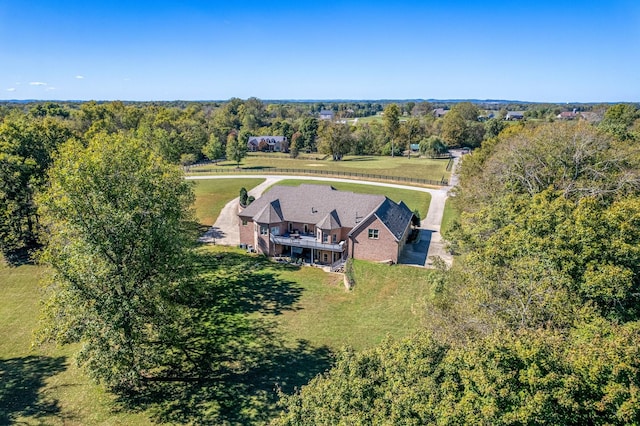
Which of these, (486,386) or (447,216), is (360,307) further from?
(447,216)

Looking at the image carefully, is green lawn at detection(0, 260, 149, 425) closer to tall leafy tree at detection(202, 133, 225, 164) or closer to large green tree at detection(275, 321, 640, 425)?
large green tree at detection(275, 321, 640, 425)

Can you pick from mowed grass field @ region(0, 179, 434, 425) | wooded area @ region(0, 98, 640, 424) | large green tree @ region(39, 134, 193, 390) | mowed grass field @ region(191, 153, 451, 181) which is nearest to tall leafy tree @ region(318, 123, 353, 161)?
mowed grass field @ region(191, 153, 451, 181)

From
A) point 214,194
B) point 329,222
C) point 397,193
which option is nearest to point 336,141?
point 397,193

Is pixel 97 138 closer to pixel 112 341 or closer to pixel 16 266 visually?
pixel 112 341

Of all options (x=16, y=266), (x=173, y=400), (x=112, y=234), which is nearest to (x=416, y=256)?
(x=173, y=400)

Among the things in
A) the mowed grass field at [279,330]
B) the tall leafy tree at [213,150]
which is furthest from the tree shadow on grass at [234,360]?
the tall leafy tree at [213,150]
